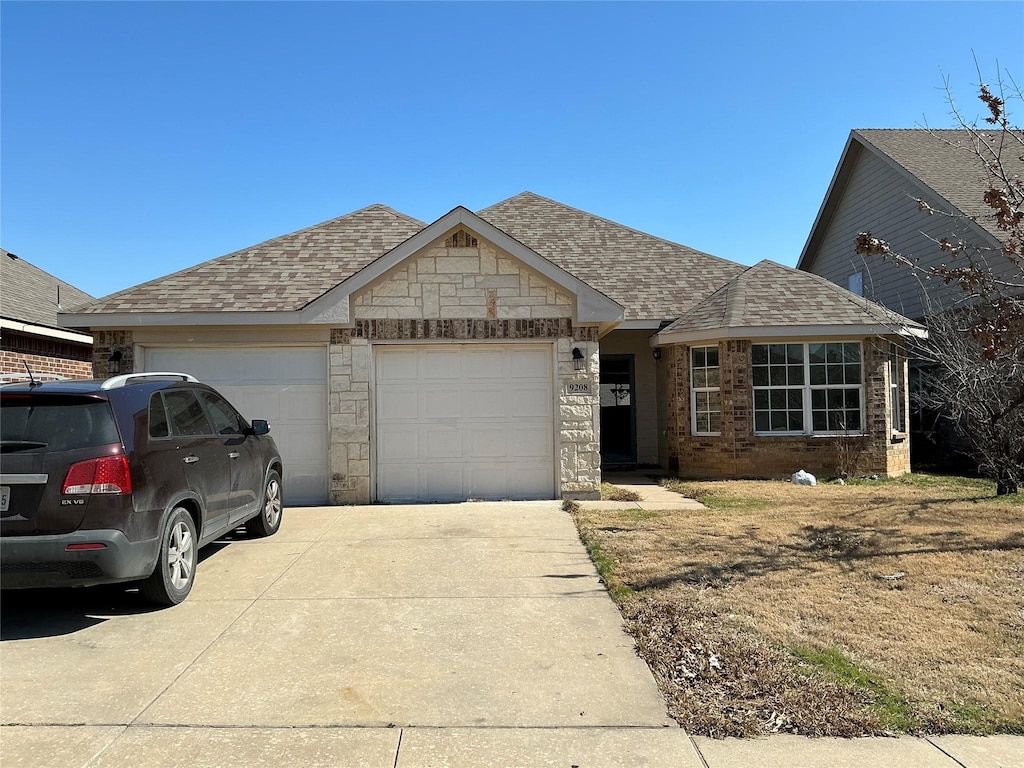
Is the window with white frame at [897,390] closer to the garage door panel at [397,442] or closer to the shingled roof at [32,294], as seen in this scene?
the garage door panel at [397,442]

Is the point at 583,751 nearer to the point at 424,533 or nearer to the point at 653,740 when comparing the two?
the point at 653,740

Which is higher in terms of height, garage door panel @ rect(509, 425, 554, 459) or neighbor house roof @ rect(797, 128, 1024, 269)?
neighbor house roof @ rect(797, 128, 1024, 269)

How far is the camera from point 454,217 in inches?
399

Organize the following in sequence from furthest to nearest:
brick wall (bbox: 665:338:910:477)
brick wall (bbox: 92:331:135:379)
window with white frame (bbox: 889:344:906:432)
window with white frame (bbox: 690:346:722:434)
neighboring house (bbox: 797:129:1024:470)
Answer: neighboring house (bbox: 797:129:1024:470), window with white frame (bbox: 889:344:906:432), window with white frame (bbox: 690:346:722:434), brick wall (bbox: 665:338:910:477), brick wall (bbox: 92:331:135:379)

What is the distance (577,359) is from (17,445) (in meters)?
7.10

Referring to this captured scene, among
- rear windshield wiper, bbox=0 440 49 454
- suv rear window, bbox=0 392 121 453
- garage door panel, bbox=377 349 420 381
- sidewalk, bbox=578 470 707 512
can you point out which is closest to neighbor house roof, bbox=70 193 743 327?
garage door panel, bbox=377 349 420 381

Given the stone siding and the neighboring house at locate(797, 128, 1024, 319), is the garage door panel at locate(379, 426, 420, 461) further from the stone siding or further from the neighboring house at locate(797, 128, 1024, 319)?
the neighboring house at locate(797, 128, 1024, 319)

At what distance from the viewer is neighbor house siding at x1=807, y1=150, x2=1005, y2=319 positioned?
16250 mm

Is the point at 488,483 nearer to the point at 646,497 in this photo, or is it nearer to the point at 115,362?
the point at 646,497

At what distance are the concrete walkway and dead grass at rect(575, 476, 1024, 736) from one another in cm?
21

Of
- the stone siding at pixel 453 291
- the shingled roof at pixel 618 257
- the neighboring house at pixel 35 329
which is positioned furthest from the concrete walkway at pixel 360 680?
the shingled roof at pixel 618 257

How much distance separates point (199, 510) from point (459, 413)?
5.08 m

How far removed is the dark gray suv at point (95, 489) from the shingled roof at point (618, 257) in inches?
392

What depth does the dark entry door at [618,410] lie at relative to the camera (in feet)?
51.3
